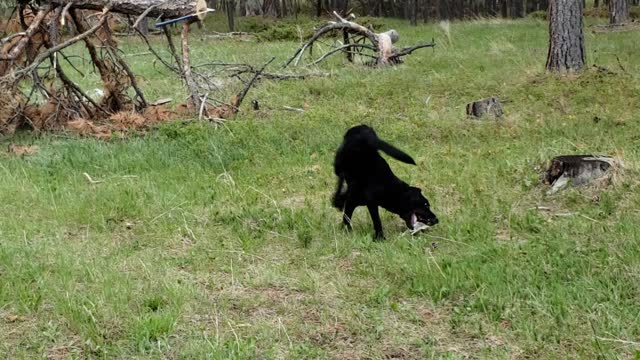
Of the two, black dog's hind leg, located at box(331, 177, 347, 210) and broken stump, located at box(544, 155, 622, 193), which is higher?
black dog's hind leg, located at box(331, 177, 347, 210)

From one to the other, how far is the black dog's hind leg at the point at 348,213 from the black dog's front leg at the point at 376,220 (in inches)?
8.6

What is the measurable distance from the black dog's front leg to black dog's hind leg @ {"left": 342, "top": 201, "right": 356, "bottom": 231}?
0.22m

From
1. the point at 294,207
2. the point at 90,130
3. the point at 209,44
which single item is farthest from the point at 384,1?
the point at 294,207

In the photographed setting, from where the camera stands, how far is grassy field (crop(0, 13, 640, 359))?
426 cm

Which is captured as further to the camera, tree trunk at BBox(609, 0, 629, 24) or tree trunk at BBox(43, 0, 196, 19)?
tree trunk at BBox(609, 0, 629, 24)

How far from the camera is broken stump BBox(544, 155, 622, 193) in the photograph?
6.85 meters

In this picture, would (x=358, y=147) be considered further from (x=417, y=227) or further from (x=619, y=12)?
(x=619, y=12)

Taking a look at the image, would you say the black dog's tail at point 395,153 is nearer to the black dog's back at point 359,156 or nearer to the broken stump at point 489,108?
the black dog's back at point 359,156

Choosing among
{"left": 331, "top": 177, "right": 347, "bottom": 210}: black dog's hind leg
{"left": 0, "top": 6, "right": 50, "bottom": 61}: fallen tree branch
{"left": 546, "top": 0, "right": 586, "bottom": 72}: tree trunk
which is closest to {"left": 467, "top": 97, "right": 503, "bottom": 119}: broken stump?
{"left": 546, "top": 0, "right": 586, "bottom": 72}: tree trunk

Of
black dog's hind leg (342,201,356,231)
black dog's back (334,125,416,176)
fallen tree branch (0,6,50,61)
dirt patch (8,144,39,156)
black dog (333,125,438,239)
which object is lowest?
black dog's hind leg (342,201,356,231)

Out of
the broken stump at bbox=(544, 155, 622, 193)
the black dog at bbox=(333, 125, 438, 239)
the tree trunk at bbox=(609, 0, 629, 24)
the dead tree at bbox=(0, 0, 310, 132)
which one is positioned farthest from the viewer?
the tree trunk at bbox=(609, 0, 629, 24)

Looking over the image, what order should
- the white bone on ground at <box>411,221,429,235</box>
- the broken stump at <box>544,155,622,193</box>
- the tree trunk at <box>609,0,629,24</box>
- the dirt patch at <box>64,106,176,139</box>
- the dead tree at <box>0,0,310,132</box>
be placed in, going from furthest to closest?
the tree trunk at <box>609,0,629,24</box> < the dirt patch at <box>64,106,176,139</box> < the dead tree at <box>0,0,310,132</box> < the broken stump at <box>544,155,622,193</box> < the white bone on ground at <box>411,221,429,235</box>

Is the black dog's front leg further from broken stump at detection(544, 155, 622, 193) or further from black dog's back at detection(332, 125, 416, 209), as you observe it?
broken stump at detection(544, 155, 622, 193)

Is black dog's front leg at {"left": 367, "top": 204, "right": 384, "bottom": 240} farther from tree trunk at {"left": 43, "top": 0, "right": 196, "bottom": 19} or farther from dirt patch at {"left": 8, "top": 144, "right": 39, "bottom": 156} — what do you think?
tree trunk at {"left": 43, "top": 0, "right": 196, "bottom": 19}
